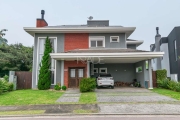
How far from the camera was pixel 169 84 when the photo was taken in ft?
46.0

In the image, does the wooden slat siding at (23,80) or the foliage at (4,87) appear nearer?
the foliage at (4,87)

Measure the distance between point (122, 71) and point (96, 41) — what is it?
17.8 ft

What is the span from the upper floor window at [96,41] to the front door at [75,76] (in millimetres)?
3191

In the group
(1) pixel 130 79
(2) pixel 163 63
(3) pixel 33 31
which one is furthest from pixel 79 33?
(2) pixel 163 63

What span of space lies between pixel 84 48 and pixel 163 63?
616 inches

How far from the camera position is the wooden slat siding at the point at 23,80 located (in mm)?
15941

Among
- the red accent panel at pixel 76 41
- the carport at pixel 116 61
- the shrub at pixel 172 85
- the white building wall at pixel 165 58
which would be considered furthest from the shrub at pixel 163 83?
the white building wall at pixel 165 58

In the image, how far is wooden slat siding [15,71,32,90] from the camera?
52.3ft

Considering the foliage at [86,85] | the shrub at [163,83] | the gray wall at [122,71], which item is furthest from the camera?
Answer: the gray wall at [122,71]

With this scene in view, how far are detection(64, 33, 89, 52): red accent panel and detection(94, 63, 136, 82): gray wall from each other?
3735mm

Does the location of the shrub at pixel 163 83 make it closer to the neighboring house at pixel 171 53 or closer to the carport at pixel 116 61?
the carport at pixel 116 61

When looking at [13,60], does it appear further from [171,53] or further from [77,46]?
[171,53]

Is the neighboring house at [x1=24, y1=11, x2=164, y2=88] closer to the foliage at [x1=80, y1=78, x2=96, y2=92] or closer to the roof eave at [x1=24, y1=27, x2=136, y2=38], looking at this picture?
the roof eave at [x1=24, y1=27, x2=136, y2=38]

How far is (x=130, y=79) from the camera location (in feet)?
61.1
